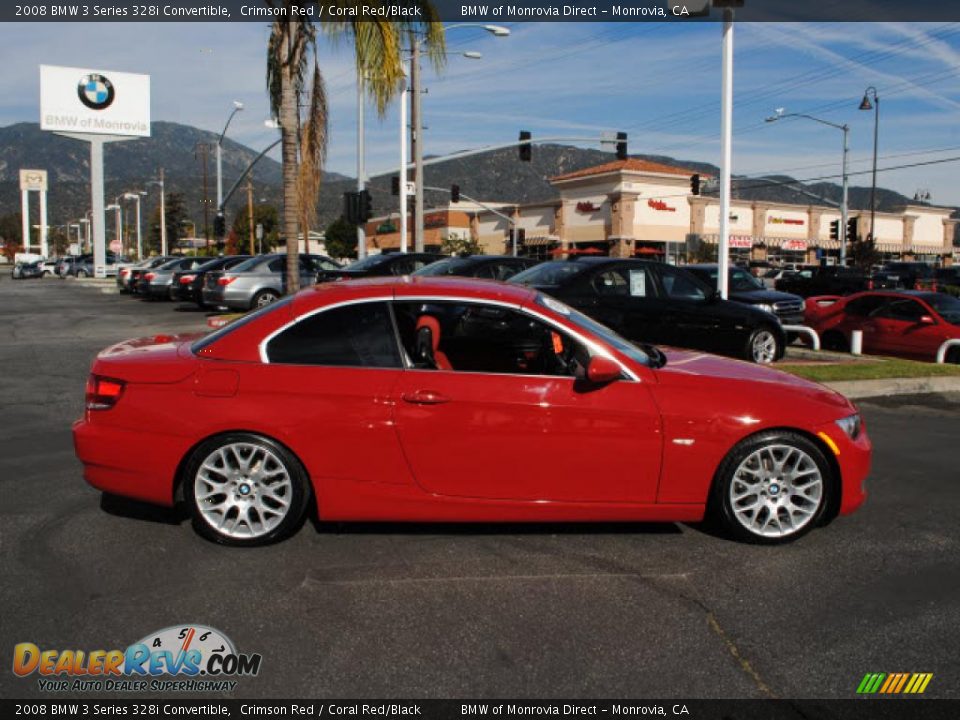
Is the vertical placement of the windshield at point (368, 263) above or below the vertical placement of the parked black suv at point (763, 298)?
above

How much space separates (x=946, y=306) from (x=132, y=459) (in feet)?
44.2

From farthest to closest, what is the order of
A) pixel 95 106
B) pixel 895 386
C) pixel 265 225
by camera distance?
1. pixel 265 225
2. pixel 95 106
3. pixel 895 386

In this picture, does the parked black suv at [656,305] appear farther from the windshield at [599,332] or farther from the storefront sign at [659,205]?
the storefront sign at [659,205]

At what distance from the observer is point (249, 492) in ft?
15.3

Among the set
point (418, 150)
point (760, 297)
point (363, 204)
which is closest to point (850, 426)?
point (760, 297)

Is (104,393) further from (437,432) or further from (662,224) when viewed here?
(662,224)

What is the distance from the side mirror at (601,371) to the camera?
4.52 metres

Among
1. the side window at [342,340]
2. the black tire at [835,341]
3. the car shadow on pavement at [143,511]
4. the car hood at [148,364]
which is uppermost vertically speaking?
the side window at [342,340]

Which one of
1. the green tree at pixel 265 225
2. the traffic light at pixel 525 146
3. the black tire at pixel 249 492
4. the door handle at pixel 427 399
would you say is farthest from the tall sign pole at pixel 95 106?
the door handle at pixel 427 399

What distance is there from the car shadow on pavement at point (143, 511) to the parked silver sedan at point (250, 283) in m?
14.4

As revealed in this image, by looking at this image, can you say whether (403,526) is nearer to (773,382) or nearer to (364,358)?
(364,358)

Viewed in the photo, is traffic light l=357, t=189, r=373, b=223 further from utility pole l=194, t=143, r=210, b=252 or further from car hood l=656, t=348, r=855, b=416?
utility pole l=194, t=143, r=210, b=252

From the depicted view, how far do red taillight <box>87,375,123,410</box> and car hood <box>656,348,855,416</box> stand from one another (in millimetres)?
3134

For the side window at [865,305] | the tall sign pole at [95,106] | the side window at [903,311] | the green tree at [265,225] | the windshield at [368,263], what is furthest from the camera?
the green tree at [265,225]
